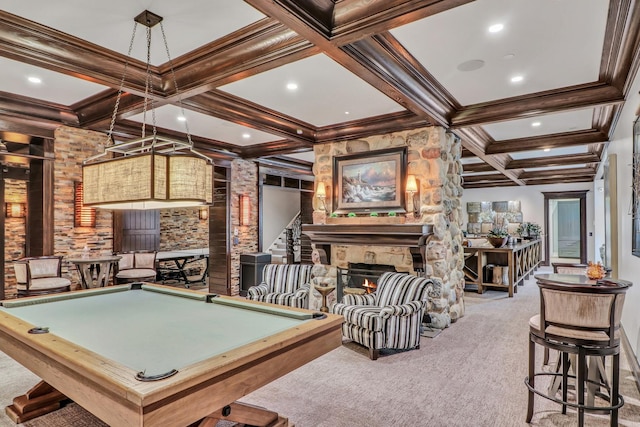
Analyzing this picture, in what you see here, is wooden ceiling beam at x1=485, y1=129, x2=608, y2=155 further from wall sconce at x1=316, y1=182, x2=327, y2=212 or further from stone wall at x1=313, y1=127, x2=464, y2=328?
wall sconce at x1=316, y1=182, x2=327, y2=212

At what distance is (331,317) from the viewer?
2.37m

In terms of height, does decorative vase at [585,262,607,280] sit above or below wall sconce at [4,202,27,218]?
below

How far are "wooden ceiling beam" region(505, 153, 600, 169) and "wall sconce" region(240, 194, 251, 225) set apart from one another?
19.1 ft

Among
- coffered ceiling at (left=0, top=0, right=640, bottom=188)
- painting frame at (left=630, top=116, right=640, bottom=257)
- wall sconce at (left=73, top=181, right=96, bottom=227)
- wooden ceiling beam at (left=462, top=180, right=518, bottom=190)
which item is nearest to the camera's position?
coffered ceiling at (left=0, top=0, right=640, bottom=188)

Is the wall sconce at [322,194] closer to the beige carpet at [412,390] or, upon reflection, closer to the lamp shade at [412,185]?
the lamp shade at [412,185]

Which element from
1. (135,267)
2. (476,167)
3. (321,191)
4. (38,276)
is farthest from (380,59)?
(476,167)

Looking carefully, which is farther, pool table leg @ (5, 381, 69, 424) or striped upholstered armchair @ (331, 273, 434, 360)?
striped upholstered armchair @ (331, 273, 434, 360)

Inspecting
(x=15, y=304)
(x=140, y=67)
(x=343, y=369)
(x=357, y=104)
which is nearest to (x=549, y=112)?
(x=357, y=104)

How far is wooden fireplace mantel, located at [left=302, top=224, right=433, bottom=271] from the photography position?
4879 mm

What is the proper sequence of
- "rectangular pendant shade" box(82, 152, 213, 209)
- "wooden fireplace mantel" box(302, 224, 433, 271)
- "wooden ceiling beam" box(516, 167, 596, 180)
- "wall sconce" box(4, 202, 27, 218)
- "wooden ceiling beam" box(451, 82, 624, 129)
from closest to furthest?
"rectangular pendant shade" box(82, 152, 213, 209) → "wooden ceiling beam" box(451, 82, 624, 129) → "wooden fireplace mantel" box(302, 224, 433, 271) → "wall sconce" box(4, 202, 27, 218) → "wooden ceiling beam" box(516, 167, 596, 180)

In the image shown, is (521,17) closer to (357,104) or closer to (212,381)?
(357,104)

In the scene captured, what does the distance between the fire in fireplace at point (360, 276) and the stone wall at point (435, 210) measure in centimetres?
11

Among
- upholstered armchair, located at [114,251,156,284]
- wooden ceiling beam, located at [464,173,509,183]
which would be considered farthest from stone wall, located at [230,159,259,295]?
wooden ceiling beam, located at [464,173,509,183]

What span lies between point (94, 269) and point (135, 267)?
2.65ft
